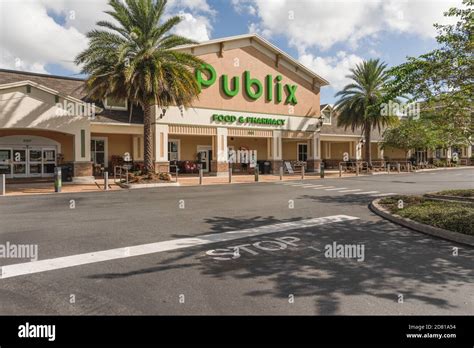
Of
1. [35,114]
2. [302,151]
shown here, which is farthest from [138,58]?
[302,151]

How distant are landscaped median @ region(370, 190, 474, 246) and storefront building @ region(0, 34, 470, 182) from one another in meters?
16.4

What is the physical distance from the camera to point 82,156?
20.8 m

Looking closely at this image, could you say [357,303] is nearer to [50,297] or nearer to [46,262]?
[50,297]

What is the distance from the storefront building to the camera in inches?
782

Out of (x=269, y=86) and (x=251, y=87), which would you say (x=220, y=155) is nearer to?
(x=251, y=87)

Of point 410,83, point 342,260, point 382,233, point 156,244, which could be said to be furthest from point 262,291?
point 410,83

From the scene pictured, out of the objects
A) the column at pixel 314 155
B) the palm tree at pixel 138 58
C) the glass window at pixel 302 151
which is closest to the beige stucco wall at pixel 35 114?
the palm tree at pixel 138 58

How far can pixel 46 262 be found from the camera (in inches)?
215

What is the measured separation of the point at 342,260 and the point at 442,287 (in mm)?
1494

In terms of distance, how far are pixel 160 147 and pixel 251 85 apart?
9.54m

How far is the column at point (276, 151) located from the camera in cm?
2905

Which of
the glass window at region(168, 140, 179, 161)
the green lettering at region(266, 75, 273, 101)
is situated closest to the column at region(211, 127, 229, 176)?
the glass window at region(168, 140, 179, 161)

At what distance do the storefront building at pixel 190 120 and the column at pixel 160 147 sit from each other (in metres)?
0.07

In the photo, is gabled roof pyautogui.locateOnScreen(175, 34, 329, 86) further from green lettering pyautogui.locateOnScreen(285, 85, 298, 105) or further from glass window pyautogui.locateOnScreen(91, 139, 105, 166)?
glass window pyautogui.locateOnScreen(91, 139, 105, 166)
